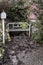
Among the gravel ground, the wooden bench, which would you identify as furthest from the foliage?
the gravel ground

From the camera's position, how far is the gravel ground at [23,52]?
676 cm

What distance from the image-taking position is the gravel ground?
676 centimetres

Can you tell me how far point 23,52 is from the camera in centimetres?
762

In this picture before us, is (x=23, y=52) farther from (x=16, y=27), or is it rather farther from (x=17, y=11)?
(x=17, y=11)

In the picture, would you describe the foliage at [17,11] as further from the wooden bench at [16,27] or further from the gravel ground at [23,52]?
the gravel ground at [23,52]

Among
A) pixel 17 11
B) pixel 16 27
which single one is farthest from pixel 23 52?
pixel 17 11

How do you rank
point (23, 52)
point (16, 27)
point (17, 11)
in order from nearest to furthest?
point (23, 52), point (16, 27), point (17, 11)

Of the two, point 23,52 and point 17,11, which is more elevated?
point 17,11

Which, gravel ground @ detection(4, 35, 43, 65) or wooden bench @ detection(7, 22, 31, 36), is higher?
wooden bench @ detection(7, 22, 31, 36)

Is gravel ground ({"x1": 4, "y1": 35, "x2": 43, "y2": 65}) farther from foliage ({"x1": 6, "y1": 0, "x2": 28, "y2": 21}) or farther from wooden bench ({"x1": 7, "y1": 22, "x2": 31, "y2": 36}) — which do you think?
foliage ({"x1": 6, "y1": 0, "x2": 28, "y2": 21})

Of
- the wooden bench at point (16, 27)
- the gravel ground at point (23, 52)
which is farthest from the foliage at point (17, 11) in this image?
the gravel ground at point (23, 52)

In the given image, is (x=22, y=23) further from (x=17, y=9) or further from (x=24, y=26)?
(x=17, y=9)

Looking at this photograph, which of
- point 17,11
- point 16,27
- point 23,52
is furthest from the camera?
point 17,11

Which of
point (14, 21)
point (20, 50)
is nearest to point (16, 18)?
point (14, 21)
